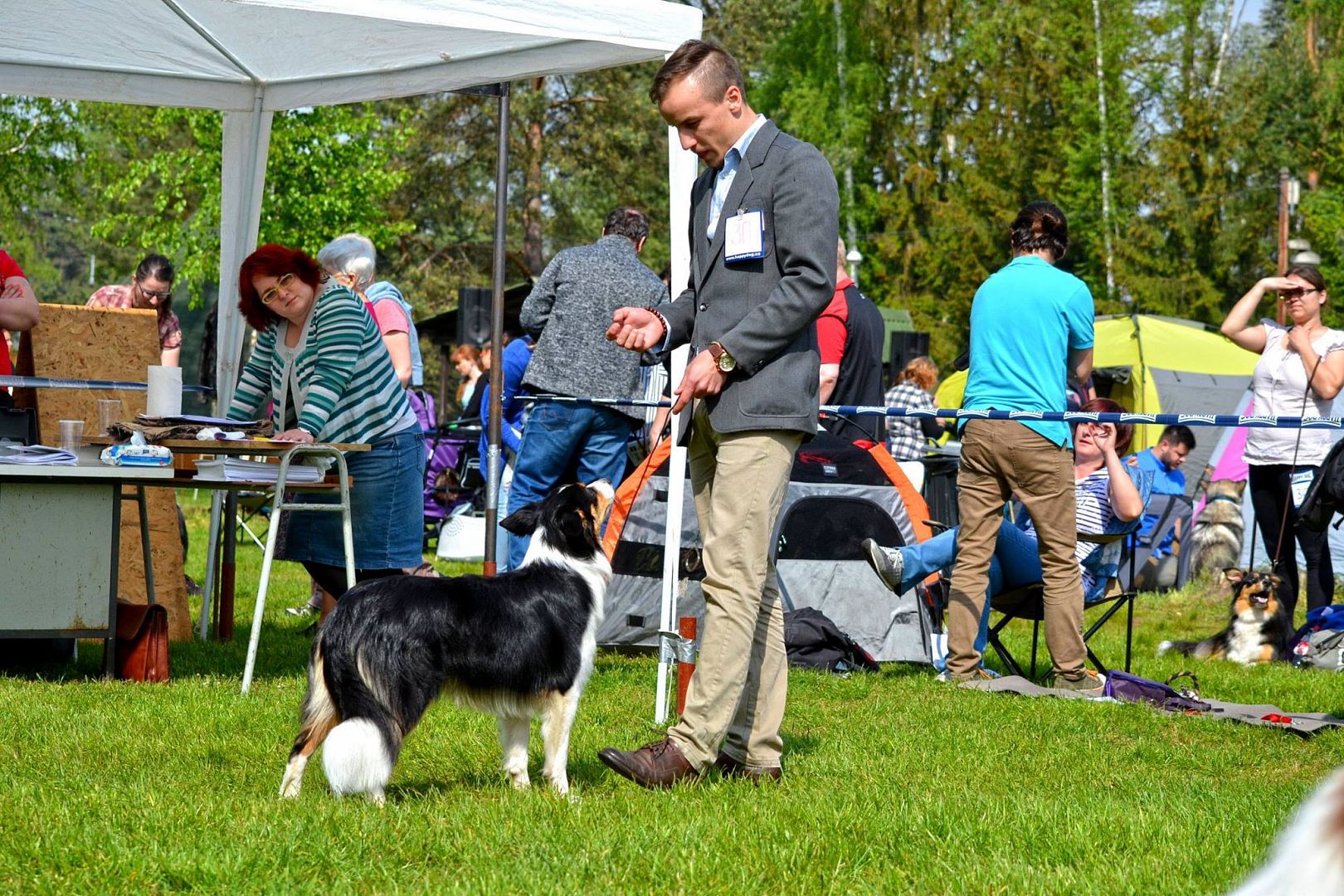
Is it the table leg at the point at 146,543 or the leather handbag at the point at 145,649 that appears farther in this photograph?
the table leg at the point at 146,543

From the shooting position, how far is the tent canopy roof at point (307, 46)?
5453mm

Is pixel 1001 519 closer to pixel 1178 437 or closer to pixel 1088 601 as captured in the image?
pixel 1088 601

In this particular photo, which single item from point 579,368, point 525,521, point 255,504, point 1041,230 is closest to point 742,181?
point 525,521

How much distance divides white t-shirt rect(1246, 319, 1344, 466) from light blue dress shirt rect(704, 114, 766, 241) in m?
4.29

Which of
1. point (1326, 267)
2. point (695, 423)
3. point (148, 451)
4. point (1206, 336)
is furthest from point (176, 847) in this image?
point (1326, 267)

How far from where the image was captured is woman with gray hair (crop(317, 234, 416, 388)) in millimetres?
7195

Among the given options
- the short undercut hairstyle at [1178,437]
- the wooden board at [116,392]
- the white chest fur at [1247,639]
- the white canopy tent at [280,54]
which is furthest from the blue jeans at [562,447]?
the short undercut hairstyle at [1178,437]

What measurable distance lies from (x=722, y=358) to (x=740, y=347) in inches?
2.4

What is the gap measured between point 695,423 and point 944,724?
1858mm

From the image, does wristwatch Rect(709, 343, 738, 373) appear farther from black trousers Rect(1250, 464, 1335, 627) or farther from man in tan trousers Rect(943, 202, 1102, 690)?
black trousers Rect(1250, 464, 1335, 627)

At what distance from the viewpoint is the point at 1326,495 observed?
5.81 metres

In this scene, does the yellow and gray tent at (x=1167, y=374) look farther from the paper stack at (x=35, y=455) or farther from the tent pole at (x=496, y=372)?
the paper stack at (x=35, y=455)

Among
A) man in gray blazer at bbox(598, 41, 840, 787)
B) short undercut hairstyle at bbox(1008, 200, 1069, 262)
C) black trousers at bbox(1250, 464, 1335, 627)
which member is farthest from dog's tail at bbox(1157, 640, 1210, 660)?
man in gray blazer at bbox(598, 41, 840, 787)

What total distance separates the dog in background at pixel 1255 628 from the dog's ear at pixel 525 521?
4.80m
